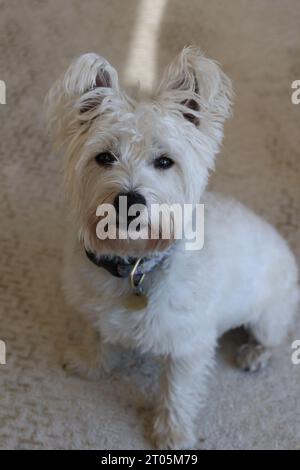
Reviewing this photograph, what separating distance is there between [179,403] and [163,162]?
2.13 feet

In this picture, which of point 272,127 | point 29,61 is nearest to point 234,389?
point 272,127

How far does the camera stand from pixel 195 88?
3.55 feet

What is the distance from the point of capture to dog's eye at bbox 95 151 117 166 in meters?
1.06

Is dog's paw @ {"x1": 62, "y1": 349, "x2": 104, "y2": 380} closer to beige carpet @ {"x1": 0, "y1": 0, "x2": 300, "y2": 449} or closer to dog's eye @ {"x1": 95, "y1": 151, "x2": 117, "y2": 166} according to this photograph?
beige carpet @ {"x1": 0, "y1": 0, "x2": 300, "y2": 449}

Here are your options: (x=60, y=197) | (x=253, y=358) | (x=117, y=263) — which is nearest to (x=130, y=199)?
(x=117, y=263)

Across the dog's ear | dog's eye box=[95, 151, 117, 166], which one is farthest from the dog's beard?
the dog's ear

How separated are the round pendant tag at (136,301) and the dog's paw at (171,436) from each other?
36 cm

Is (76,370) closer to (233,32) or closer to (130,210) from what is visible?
(130,210)

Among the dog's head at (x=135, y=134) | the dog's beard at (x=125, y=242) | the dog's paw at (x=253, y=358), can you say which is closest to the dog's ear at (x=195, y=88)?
the dog's head at (x=135, y=134)

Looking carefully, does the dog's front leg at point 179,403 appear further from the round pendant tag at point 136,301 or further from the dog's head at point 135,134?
the dog's head at point 135,134

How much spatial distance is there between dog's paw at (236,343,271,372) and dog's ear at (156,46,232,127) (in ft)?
2.33

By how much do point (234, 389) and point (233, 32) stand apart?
1636mm

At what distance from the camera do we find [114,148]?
3.45ft

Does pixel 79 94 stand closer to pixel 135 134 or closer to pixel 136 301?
pixel 135 134
